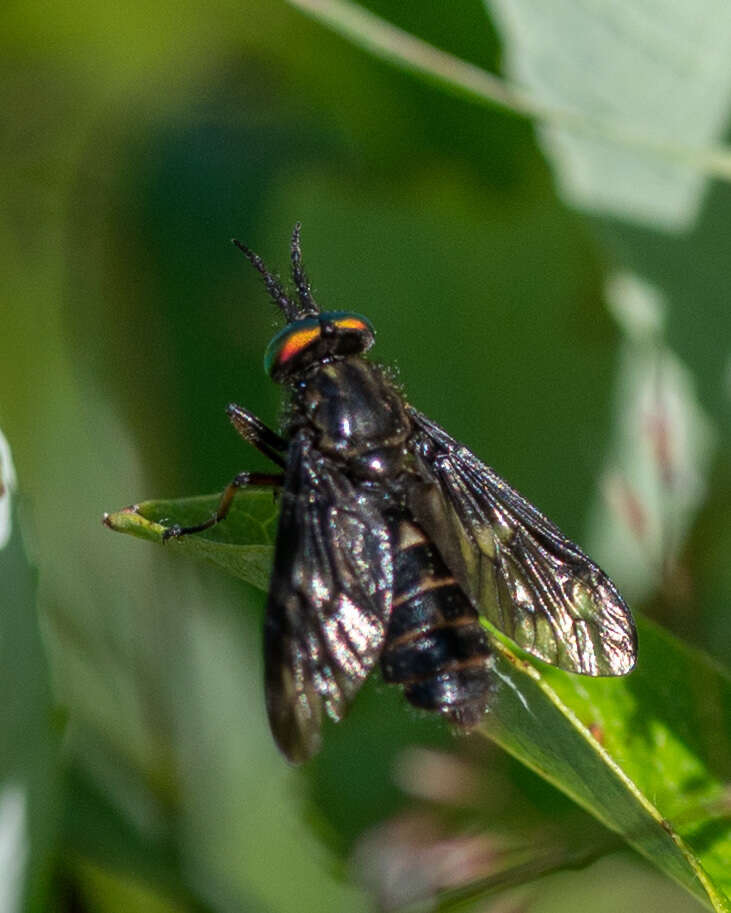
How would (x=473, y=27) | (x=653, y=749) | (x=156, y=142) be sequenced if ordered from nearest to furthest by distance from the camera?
(x=653, y=749) → (x=473, y=27) → (x=156, y=142)

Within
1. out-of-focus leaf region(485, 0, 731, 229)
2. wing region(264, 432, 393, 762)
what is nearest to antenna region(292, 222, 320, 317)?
wing region(264, 432, 393, 762)

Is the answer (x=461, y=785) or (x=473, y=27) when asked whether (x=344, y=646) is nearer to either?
(x=461, y=785)

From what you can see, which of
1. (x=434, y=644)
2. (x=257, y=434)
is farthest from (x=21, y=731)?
(x=257, y=434)

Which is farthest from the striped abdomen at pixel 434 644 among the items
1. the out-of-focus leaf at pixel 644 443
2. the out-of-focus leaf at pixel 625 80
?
the out-of-focus leaf at pixel 625 80

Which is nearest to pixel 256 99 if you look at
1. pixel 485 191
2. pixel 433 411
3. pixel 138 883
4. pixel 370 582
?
pixel 485 191

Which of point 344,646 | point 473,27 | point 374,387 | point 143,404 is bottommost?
point 344,646

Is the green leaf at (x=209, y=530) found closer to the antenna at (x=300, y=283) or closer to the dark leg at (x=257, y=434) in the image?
the dark leg at (x=257, y=434)

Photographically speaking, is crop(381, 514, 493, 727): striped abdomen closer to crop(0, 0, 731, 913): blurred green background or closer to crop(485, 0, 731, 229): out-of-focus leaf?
crop(0, 0, 731, 913): blurred green background

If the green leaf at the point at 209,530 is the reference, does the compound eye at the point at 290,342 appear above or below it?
above
